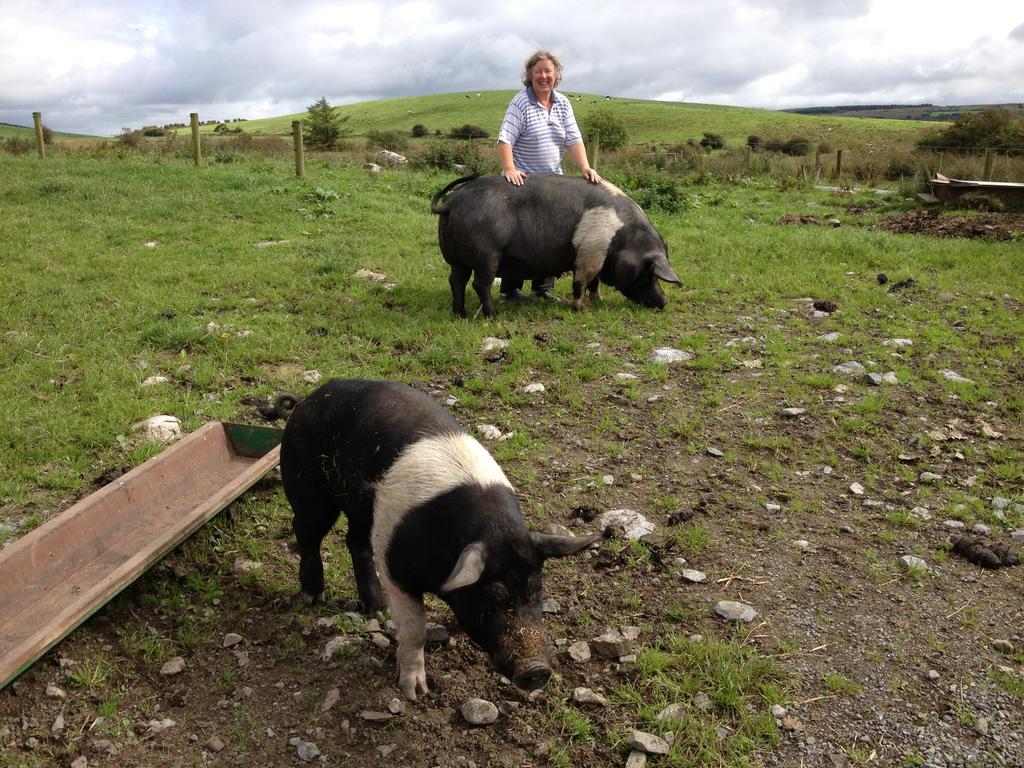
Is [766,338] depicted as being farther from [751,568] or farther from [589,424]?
[751,568]

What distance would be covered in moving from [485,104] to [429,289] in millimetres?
69010

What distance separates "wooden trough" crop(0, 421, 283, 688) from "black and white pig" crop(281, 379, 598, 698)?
2.32 feet

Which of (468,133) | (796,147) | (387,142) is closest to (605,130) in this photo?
(387,142)

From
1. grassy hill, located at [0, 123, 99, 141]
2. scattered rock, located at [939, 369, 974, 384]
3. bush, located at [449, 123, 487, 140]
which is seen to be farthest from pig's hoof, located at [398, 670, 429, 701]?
bush, located at [449, 123, 487, 140]

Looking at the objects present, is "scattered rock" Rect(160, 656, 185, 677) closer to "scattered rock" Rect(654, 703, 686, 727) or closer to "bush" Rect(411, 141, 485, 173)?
"scattered rock" Rect(654, 703, 686, 727)

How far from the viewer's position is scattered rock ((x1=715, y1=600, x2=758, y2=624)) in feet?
11.5

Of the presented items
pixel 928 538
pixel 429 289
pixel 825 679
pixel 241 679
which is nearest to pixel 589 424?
pixel 928 538

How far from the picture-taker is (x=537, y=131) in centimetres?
782

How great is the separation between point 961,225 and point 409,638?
11402 millimetres

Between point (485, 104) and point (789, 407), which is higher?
point (485, 104)

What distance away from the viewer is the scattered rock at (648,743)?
2.81m

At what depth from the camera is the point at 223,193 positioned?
1298 cm

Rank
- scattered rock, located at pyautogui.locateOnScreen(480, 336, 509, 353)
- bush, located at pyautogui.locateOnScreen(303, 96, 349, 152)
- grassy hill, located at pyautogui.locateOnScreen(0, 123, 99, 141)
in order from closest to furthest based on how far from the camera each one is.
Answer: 1. scattered rock, located at pyautogui.locateOnScreen(480, 336, 509, 353)
2. grassy hill, located at pyautogui.locateOnScreen(0, 123, 99, 141)
3. bush, located at pyautogui.locateOnScreen(303, 96, 349, 152)

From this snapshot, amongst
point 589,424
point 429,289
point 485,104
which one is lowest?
point 589,424
